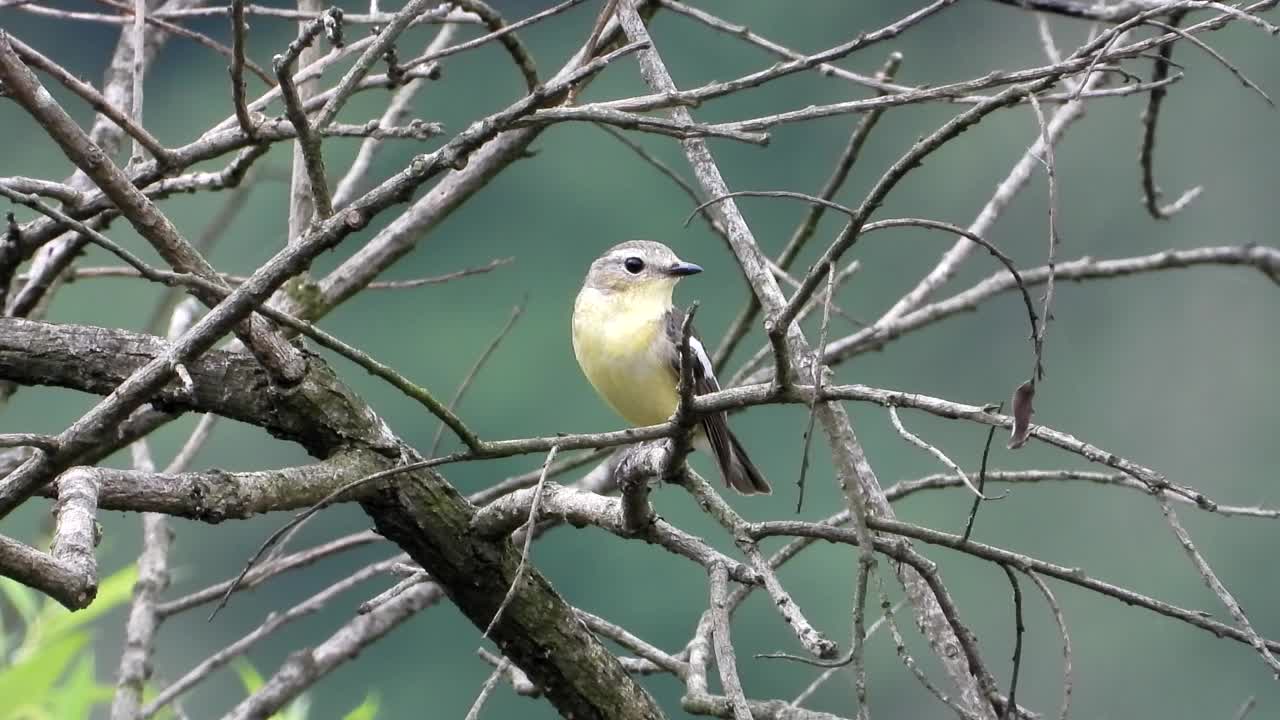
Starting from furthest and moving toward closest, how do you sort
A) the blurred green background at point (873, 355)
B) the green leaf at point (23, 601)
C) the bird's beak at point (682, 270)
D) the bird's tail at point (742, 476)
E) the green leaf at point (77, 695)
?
the blurred green background at point (873, 355) → the bird's beak at point (682, 270) → the bird's tail at point (742, 476) → the green leaf at point (23, 601) → the green leaf at point (77, 695)

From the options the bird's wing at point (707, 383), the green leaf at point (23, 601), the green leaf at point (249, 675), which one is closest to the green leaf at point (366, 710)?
the green leaf at point (249, 675)

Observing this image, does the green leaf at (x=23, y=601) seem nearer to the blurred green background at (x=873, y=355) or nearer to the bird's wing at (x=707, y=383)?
the bird's wing at (x=707, y=383)

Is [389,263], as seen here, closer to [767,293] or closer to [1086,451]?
[767,293]

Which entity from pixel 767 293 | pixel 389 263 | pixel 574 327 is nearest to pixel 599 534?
pixel 574 327

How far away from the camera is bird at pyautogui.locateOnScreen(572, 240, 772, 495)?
534cm

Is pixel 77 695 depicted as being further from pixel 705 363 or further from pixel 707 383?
pixel 705 363

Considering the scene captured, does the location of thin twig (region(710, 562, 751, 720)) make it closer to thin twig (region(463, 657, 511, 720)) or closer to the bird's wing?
thin twig (region(463, 657, 511, 720))

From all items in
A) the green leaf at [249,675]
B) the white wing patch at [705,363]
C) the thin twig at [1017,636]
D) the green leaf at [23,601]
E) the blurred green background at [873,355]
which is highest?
the blurred green background at [873,355]

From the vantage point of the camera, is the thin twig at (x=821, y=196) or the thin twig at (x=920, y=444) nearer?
the thin twig at (x=920, y=444)

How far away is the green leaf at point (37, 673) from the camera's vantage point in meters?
3.62

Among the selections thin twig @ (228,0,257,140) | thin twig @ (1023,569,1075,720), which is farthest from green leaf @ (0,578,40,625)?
thin twig @ (1023,569,1075,720)

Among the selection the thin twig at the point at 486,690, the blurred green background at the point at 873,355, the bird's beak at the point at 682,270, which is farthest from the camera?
the blurred green background at the point at 873,355

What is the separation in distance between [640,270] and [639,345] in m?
0.50

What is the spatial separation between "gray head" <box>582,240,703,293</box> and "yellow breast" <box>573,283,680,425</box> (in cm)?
12
